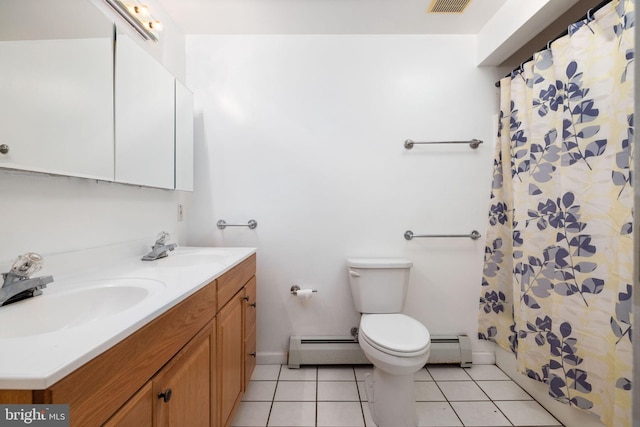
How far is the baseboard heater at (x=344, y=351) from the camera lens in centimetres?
169

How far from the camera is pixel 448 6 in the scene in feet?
4.86

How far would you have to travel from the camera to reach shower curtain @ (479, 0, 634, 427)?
1.00m

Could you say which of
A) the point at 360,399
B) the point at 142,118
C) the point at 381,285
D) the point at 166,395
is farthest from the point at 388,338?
the point at 142,118

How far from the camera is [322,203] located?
5.73ft

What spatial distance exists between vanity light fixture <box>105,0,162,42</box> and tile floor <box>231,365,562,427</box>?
6.63ft

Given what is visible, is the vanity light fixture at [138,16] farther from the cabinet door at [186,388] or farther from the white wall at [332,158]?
the cabinet door at [186,388]

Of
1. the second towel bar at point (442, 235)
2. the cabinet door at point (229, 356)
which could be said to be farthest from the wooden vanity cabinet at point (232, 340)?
the second towel bar at point (442, 235)

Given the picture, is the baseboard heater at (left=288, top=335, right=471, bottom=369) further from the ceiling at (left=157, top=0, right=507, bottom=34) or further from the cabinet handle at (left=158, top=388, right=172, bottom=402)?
the ceiling at (left=157, top=0, right=507, bottom=34)

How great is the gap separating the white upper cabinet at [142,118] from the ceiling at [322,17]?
1.68 feet

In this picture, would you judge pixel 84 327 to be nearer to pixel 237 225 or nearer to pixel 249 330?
pixel 249 330

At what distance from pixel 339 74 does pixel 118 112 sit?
131 centimetres

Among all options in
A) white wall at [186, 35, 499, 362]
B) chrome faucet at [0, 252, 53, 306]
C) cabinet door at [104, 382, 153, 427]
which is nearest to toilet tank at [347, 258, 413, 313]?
white wall at [186, 35, 499, 362]

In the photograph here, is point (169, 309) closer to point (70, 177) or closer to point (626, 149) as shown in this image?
point (70, 177)

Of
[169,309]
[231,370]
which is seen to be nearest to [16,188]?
[169,309]
